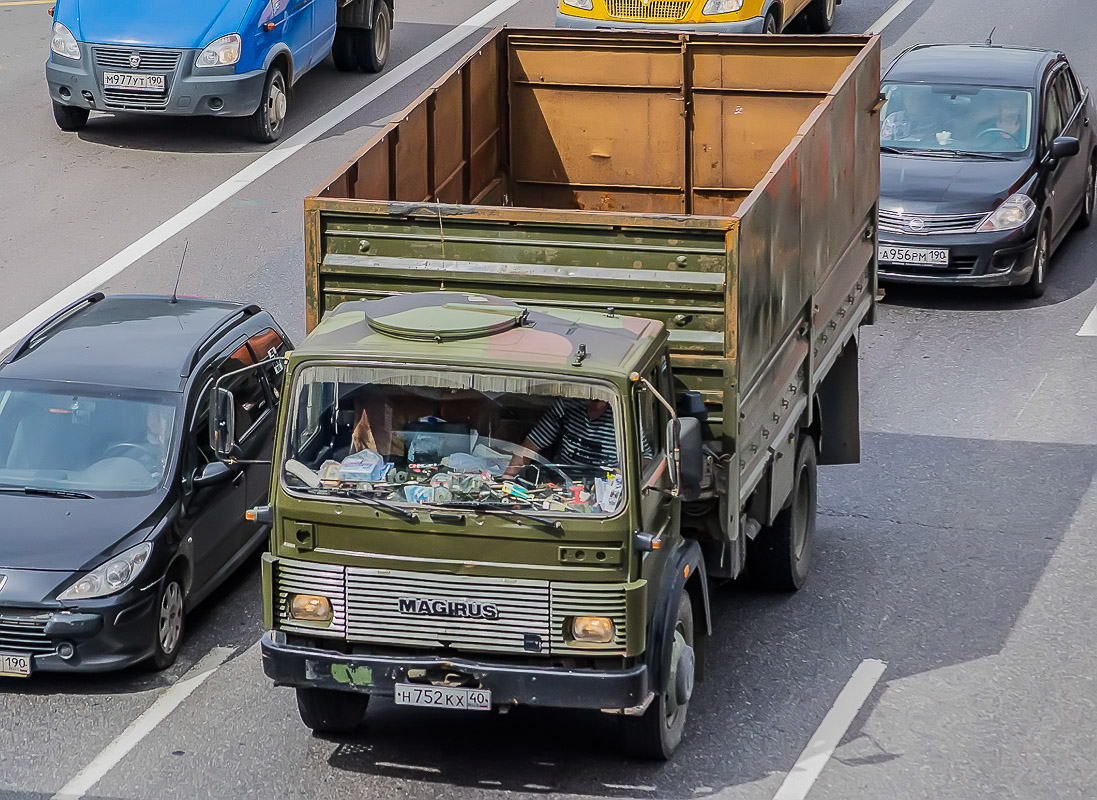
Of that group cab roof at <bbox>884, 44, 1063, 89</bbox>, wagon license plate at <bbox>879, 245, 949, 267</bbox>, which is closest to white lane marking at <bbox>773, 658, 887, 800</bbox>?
wagon license plate at <bbox>879, 245, 949, 267</bbox>

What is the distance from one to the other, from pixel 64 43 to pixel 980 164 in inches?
353

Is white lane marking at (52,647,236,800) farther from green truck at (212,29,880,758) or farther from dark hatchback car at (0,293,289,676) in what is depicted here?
green truck at (212,29,880,758)

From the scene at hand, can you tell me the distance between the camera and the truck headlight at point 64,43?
1808 cm

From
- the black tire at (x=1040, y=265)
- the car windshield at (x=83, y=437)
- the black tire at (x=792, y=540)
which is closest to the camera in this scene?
the car windshield at (x=83, y=437)

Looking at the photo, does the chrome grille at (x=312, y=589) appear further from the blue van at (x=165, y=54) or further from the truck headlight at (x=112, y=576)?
the blue van at (x=165, y=54)

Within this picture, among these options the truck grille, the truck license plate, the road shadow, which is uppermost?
the truck grille

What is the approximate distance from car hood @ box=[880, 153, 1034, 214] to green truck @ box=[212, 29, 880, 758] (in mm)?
5655

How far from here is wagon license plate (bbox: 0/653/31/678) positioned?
30.6 ft

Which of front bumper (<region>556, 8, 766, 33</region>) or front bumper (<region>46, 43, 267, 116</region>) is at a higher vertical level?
front bumper (<region>556, 8, 766, 33</region>)

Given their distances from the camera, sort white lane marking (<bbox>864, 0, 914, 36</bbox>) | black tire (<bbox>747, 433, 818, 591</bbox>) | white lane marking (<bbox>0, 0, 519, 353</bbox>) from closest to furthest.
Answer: black tire (<bbox>747, 433, 818, 591</bbox>) → white lane marking (<bbox>0, 0, 519, 353</bbox>) → white lane marking (<bbox>864, 0, 914, 36</bbox>)

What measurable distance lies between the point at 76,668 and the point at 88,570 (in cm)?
51

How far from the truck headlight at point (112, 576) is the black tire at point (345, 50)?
40.9 feet

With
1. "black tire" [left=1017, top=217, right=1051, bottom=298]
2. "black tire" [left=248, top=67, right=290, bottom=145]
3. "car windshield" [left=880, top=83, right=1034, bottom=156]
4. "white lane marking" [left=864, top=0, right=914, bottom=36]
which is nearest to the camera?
"black tire" [left=1017, top=217, right=1051, bottom=298]

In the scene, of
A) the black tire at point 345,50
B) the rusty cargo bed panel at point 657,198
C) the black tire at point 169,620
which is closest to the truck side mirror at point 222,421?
the rusty cargo bed panel at point 657,198
